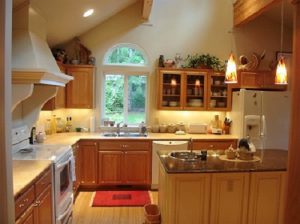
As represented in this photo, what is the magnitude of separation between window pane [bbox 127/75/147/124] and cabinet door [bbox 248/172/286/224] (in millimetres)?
2922

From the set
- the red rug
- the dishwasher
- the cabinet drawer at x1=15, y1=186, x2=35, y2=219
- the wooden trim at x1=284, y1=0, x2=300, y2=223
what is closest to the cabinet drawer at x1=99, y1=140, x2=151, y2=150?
the dishwasher

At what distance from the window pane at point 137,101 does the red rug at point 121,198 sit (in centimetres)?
149

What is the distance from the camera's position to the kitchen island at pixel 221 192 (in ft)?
8.45

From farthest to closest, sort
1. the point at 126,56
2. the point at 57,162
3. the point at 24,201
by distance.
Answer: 1. the point at 126,56
2. the point at 57,162
3. the point at 24,201

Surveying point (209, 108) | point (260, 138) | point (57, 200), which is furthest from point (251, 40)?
point (57, 200)

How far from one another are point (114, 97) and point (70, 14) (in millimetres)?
1925

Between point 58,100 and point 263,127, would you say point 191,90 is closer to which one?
point 263,127

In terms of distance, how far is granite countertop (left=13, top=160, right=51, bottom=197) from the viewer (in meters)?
1.91

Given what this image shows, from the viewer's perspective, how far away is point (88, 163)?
174 inches

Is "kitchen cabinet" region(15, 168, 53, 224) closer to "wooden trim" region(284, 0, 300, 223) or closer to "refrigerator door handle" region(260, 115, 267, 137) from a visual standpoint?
"wooden trim" region(284, 0, 300, 223)

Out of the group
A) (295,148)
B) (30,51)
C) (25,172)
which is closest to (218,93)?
(30,51)

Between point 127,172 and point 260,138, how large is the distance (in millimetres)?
2432

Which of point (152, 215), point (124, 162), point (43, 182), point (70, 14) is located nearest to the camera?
point (43, 182)

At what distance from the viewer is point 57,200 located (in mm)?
2729
